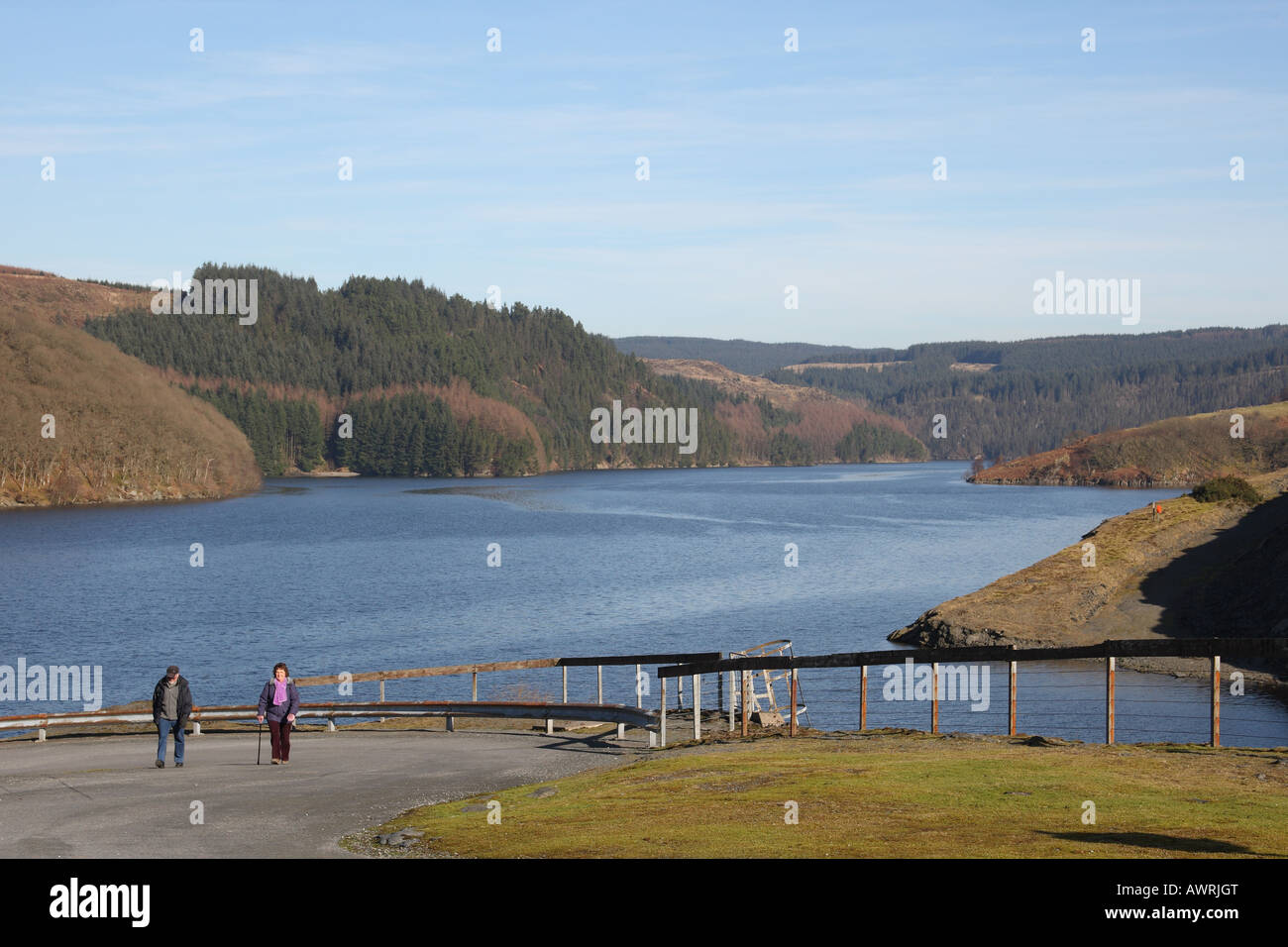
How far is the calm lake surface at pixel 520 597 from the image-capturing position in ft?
132

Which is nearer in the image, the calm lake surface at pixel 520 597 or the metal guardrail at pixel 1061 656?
the metal guardrail at pixel 1061 656

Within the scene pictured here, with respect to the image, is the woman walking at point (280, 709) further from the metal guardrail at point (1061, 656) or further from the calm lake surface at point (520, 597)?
the calm lake surface at point (520, 597)

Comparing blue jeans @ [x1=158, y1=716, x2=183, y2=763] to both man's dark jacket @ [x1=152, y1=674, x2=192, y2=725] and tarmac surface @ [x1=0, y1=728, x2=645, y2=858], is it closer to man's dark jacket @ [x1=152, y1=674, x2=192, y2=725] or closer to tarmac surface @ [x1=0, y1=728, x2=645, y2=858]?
man's dark jacket @ [x1=152, y1=674, x2=192, y2=725]

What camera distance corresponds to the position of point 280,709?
21031mm

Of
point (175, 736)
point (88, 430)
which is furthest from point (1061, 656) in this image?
point (88, 430)

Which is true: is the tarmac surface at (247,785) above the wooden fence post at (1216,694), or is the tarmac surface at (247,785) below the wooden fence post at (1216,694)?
below

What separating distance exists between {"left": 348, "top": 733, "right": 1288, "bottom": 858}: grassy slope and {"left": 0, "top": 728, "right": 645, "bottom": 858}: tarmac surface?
1022mm

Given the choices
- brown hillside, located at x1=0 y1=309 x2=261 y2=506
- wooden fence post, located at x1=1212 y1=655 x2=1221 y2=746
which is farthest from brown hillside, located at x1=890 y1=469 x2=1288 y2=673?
brown hillside, located at x1=0 y1=309 x2=261 y2=506

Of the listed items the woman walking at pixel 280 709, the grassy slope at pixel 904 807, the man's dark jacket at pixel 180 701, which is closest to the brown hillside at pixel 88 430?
the man's dark jacket at pixel 180 701

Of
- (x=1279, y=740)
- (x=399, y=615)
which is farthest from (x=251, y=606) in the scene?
(x=1279, y=740)

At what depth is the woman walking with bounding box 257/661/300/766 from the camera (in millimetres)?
20609

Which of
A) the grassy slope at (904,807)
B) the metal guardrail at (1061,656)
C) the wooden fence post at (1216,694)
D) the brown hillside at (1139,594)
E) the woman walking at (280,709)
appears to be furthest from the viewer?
the brown hillside at (1139,594)

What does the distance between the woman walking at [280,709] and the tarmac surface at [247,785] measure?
348mm

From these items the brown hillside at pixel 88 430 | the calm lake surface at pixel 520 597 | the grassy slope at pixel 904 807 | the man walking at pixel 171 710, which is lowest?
the calm lake surface at pixel 520 597
